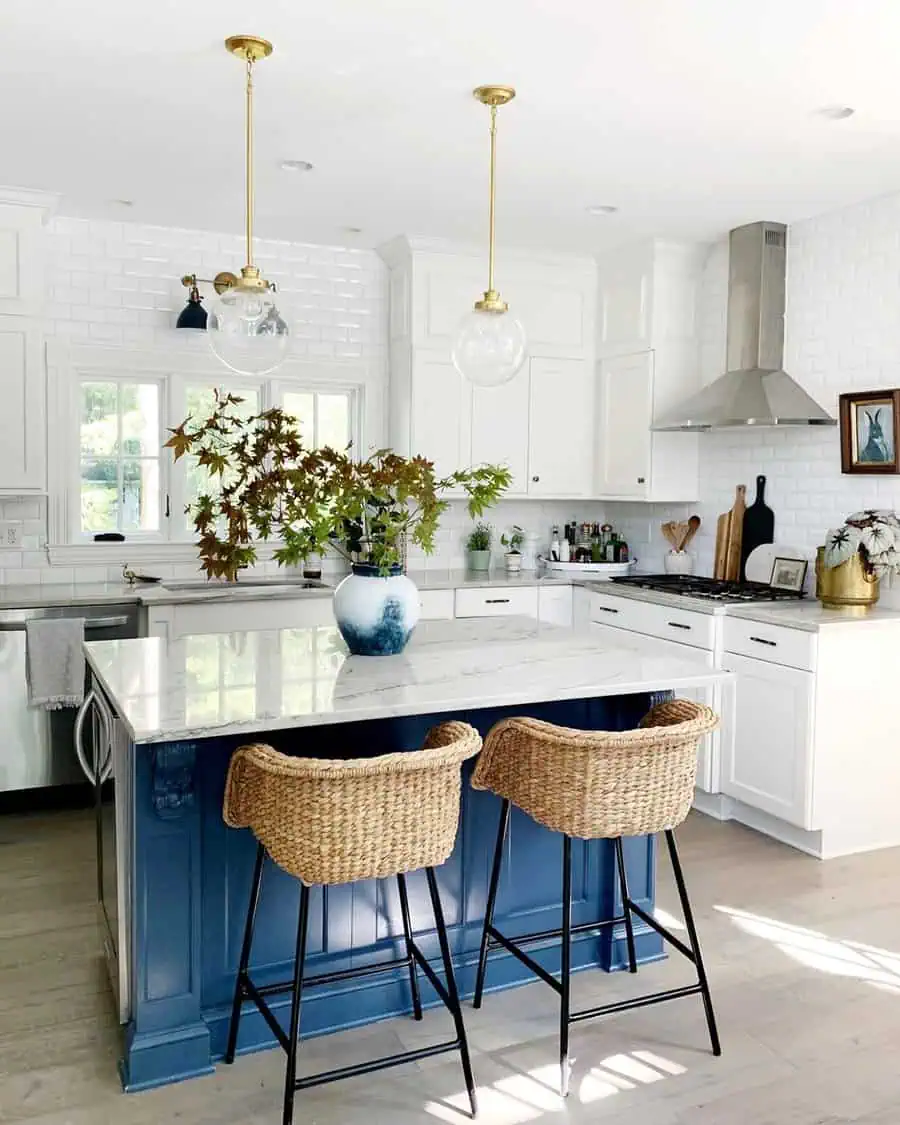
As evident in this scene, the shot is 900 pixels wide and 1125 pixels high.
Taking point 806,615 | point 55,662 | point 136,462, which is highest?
point 136,462

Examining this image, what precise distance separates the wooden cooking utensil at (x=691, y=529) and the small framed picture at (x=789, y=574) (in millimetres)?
651

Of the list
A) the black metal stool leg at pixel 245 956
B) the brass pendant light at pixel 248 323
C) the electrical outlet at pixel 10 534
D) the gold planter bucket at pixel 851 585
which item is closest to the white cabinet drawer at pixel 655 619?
the gold planter bucket at pixel 851 585

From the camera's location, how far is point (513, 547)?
583 cm

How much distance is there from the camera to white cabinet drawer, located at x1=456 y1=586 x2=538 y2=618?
5.21 meters

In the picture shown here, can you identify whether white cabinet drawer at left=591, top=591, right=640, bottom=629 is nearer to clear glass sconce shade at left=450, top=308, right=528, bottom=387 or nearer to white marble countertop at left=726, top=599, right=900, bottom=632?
white marble countertop at left=726, top=599, right=900, bottom=632

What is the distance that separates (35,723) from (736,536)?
3387 millimetres

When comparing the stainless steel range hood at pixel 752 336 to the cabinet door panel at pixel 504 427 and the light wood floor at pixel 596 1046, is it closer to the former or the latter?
the cabinet door panel at pixel 504 427

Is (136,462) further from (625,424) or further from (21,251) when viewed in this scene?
(625,424)

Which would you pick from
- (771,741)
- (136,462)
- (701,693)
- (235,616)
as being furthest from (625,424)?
(136,462)

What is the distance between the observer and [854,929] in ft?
11.0

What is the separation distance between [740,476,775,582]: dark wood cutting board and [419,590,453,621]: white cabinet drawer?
1470 mm

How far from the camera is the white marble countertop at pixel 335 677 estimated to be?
7.43ft

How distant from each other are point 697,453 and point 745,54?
2692 mm

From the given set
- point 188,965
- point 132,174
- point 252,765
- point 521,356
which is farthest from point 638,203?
point 188,965
